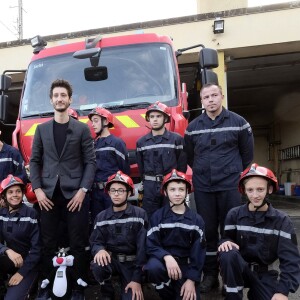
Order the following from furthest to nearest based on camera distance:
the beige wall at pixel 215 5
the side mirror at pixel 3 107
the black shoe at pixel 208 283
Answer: the beige wall at pixel 215 5, the side mirror at pixel 3 107, the black shoe at pixel 208 283

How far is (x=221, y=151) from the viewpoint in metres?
3.64

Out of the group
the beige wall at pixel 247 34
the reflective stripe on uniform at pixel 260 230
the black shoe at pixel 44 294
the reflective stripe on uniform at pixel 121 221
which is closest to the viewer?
the reflective stripe on uniform at pixel 260 230

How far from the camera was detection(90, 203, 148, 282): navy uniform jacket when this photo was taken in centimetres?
342

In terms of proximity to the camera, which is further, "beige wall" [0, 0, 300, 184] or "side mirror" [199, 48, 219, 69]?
"beige wall" [0, 0, 300, 184]

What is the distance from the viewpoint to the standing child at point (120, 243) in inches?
127

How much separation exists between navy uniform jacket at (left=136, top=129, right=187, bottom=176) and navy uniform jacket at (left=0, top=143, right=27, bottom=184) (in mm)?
1413

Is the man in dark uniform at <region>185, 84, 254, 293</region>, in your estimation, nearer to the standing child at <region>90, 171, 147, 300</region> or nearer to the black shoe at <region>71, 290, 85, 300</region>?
the standing child at <region>90, 171, 147, 300</region>

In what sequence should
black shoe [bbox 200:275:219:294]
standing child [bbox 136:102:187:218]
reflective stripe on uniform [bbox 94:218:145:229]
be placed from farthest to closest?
standing child [bbox 136:102:187:218] → black shoe [bbox 200:275:219:294] → reflective stripe on uniform [bbox 94:218:145:229]

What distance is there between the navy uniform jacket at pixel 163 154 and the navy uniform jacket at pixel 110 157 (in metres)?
0.23

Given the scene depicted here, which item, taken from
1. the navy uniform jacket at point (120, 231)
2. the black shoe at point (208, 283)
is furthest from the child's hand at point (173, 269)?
the black shoe at point (208, 283)

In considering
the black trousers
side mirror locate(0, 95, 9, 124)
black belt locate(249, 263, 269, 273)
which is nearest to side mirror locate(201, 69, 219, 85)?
the black trousers

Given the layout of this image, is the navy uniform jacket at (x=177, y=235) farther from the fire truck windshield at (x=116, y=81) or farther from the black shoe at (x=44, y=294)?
the fire truck windshield at (x=116, y=81)

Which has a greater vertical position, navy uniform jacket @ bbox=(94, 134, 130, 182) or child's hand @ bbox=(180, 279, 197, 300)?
navy uniform jacket @ bbox=(94, 134, 130, 182)

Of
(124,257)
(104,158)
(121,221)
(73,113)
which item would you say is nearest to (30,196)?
(104,158)
